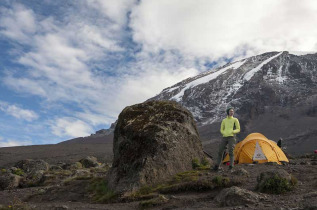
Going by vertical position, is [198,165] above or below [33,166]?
below

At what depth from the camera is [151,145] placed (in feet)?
37.2

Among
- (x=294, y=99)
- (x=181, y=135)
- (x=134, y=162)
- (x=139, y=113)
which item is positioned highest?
(x=294, y=99)

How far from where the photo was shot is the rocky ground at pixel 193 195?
749 centimetres

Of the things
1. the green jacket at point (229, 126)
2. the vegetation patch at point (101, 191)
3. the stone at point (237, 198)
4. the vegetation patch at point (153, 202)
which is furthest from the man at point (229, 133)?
the vegetation patch at point (101, 191)

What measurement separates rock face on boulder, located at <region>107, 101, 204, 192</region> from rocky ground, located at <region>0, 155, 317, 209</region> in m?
0.51

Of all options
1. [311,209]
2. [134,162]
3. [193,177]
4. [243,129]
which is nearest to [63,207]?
[134,162]

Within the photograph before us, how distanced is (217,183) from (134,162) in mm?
3155

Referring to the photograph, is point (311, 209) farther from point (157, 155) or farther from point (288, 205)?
point (157, 155)

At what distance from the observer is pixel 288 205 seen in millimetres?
6848

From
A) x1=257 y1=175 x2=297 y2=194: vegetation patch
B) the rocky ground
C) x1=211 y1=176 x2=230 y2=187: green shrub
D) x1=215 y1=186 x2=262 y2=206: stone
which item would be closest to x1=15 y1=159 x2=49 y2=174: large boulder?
the rocky ground

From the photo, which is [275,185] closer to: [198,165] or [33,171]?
[198,165]

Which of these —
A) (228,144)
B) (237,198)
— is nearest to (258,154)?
(228,144)

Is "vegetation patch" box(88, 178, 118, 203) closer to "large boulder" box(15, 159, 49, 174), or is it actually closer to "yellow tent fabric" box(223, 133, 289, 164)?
"yellow tent fabric" box(223, 133, 289, 164)

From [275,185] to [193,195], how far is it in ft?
7.56
